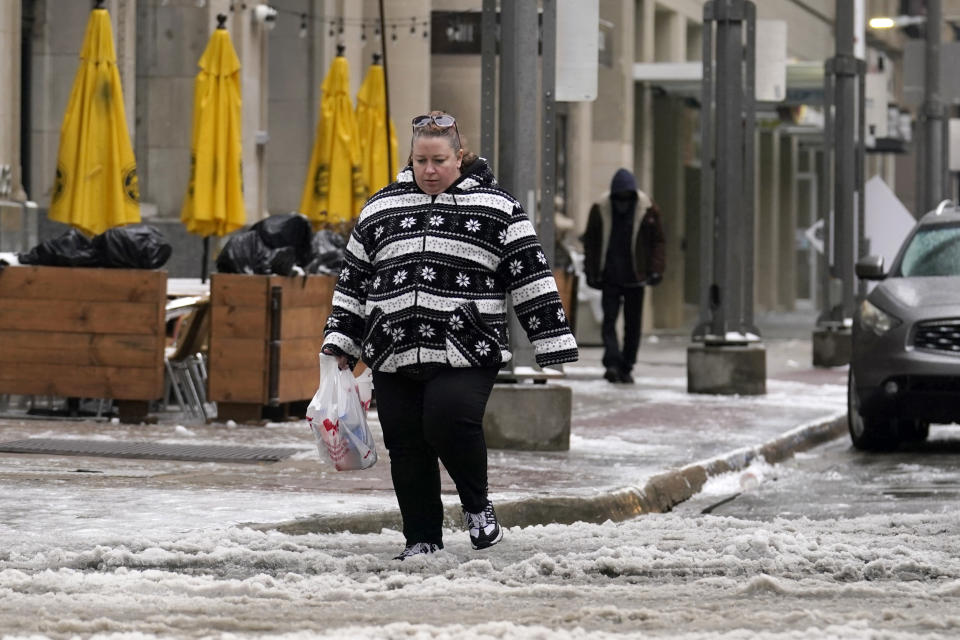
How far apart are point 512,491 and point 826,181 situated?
15648 millimetres

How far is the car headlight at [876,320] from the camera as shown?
46.3 ft

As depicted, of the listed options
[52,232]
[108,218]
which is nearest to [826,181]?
[52,232]

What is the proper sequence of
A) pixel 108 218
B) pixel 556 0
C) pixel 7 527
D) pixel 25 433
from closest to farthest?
1. pixel 7 527
2. pixel 25 433
3. pixel 556 0
4. pixel 108 218

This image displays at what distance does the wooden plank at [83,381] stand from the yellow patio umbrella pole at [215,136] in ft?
15.8

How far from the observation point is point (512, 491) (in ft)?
34.6

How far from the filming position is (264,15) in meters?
23.8

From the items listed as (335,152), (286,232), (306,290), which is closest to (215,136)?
(335,152)

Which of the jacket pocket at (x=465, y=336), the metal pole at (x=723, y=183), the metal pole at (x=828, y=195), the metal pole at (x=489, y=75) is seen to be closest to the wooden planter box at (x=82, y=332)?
the metal pole at (x=489, y=75)

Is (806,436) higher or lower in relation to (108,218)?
lower

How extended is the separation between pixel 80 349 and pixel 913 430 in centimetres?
563

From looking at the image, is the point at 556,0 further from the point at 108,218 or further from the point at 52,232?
the point at 52,232

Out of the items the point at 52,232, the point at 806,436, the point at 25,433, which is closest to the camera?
the point at 25,433

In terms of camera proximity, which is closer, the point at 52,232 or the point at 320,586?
the point at 320,586

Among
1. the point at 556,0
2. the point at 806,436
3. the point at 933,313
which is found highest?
the point at 556,0
